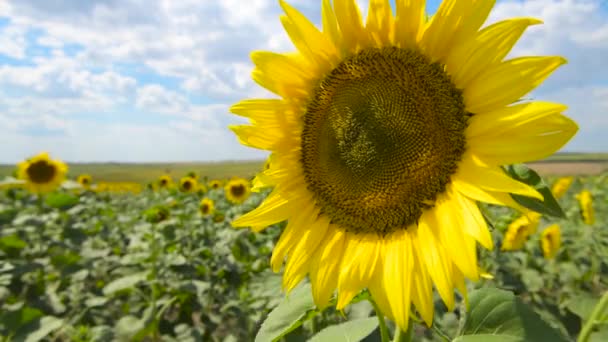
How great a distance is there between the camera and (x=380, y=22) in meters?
1.59

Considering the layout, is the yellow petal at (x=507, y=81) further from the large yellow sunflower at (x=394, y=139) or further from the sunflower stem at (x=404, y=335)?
the sunflower stem at (x=404, y=335)

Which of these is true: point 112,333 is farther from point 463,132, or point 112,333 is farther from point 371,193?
point 463,132

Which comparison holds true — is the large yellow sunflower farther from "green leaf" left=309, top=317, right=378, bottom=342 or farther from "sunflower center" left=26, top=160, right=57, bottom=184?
"sunflower center" left=26, top=160, right=57, bottom=184

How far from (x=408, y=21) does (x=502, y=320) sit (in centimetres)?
95

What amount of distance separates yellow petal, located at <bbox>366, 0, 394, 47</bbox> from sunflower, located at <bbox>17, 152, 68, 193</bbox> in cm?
681

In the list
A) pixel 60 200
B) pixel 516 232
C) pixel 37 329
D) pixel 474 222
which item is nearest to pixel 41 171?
pixel 60 200

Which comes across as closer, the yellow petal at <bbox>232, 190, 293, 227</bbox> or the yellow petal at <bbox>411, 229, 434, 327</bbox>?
the yellow petal at <bbox>411, 229, 434, 327</bbox>

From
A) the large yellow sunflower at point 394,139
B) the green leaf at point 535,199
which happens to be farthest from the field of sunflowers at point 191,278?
the green leaf at point 535,199

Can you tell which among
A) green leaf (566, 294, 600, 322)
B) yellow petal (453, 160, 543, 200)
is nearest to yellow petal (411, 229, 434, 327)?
yellow petal (453, 160, 543, 200)

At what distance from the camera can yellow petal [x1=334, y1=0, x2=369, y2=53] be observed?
164 cm

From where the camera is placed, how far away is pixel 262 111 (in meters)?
1.90

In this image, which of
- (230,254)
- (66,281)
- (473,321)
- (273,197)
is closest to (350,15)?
(273,197)

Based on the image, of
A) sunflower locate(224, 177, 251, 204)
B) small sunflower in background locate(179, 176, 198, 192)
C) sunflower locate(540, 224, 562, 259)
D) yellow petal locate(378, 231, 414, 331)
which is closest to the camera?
yellow petal locate(378, 231, 414, 331)

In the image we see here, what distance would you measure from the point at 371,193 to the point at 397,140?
8.2 inches
